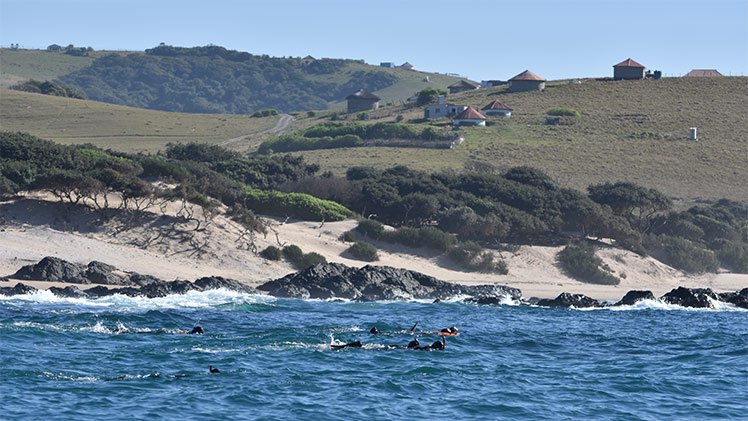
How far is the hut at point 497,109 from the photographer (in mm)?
112625

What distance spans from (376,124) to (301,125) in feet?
53.2

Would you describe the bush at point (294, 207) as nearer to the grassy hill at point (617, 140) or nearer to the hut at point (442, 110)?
the grassy hill at point (617, 140)

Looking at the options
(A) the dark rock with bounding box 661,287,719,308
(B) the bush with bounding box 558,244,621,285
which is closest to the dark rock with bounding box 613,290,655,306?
(A) the dark rock with bounding box 661,287,719,308

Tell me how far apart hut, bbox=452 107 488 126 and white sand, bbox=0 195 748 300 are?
158 ft

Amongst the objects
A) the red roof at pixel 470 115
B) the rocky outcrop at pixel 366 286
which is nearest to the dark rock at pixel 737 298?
the rocky outcrop at pixel 366 286

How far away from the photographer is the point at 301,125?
11969 cm

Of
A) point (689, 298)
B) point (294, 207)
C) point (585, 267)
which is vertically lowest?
point (689, 298)

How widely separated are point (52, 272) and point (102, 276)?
1858 mm

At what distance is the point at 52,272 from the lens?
152 feet

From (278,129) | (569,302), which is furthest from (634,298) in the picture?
(278,129)

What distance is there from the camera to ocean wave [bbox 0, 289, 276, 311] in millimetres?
42219

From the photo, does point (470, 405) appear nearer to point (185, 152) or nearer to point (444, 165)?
point (185, 152)

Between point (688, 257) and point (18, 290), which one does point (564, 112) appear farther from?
point (18, 290)

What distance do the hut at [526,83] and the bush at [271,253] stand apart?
242 ft
